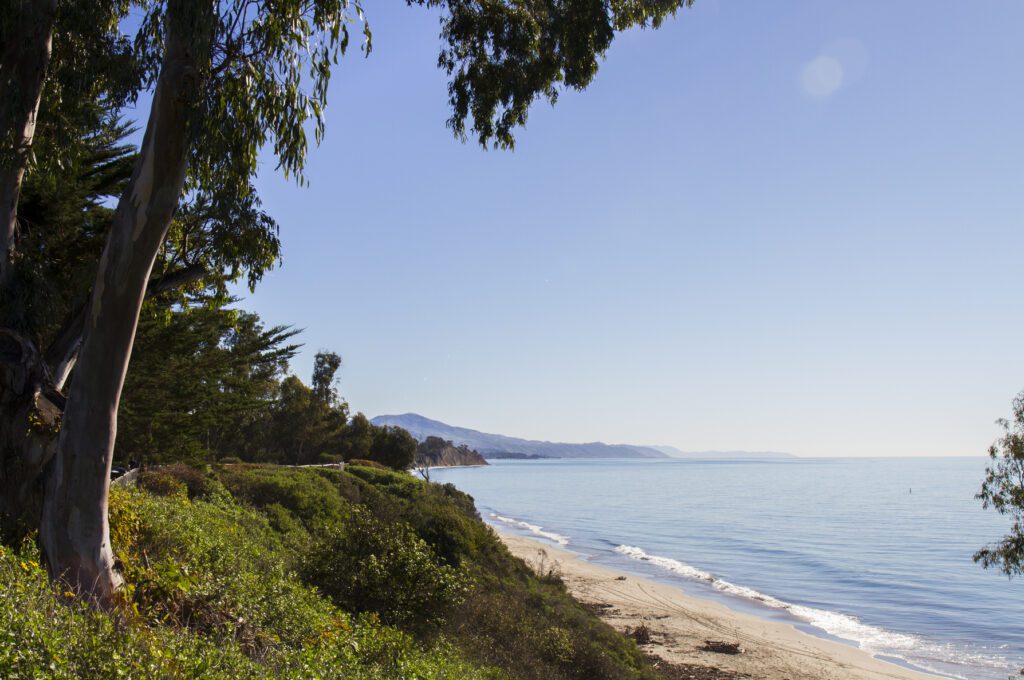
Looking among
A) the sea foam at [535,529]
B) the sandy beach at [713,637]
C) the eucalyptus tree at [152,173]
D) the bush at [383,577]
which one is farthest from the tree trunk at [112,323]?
the sea foam at [535,529]

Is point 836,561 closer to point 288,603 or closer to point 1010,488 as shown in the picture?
point 1010,488

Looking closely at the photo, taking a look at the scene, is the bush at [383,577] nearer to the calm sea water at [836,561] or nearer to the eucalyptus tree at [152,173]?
the eucalyptus tree at [152,173]

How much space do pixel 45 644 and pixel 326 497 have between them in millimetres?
19949

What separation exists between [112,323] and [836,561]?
43611mm

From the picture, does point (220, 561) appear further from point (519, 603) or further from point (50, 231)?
point (50, 231)

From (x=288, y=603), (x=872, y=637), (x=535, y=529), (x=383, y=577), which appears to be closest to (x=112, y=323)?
(x=288, y=603)

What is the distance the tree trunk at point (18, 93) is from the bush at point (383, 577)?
6.86 metres

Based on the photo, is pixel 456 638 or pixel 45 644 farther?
pixel 456 638

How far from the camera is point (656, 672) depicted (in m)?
16.9

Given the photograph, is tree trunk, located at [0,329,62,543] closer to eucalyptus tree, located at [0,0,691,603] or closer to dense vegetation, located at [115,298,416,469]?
eucalyptus tree, located at [0,0,691,603]

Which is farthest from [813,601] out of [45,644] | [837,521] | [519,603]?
[837,521]

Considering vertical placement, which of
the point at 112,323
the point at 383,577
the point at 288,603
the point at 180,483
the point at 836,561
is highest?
the point at 112,323

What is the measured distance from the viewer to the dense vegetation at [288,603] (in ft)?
16.8

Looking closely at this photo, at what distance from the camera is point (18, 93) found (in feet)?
29.2
